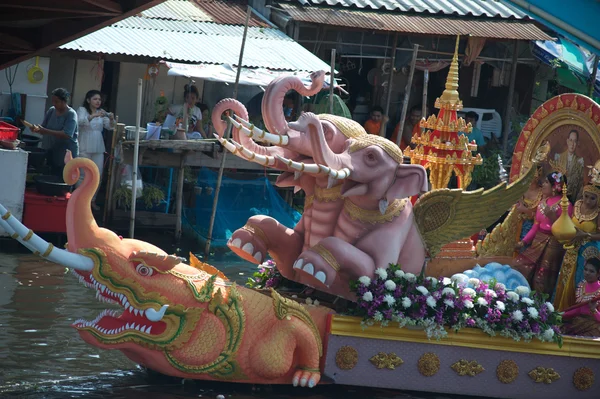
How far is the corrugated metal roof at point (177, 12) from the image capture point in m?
16.7

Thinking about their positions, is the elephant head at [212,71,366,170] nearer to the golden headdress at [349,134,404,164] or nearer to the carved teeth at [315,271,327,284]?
the golden headdress at [349,134,404,164]

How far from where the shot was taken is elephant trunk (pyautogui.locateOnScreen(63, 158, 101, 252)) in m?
7.08

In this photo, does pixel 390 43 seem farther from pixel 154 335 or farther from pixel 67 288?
pixel 154 335

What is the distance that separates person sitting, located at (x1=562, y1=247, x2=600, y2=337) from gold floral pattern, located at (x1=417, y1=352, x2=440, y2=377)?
4.07 ft

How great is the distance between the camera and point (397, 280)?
788 centimetres

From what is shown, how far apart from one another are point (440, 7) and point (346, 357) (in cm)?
1143

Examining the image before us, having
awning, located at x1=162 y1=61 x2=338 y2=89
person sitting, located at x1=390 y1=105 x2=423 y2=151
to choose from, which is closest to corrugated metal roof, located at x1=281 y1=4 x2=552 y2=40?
person sitting, located at x1=390 y1=105 x2=423 y2=151

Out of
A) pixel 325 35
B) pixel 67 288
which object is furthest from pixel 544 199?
pixel 325 35

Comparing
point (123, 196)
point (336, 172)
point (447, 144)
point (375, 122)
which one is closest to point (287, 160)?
point (336, 172)

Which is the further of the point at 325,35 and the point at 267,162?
the point at 325,35

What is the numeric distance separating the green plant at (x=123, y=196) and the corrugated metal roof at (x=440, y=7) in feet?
16.6

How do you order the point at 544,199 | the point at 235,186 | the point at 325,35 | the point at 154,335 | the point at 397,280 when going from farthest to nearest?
1. the point at 325,35
2. the point at 235,186
3. the point at 544,199
4. the point at 397,280
5. the point at 154,335

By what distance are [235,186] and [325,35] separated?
437 cm

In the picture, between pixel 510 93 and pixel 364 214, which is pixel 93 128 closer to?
pixel 364 214
